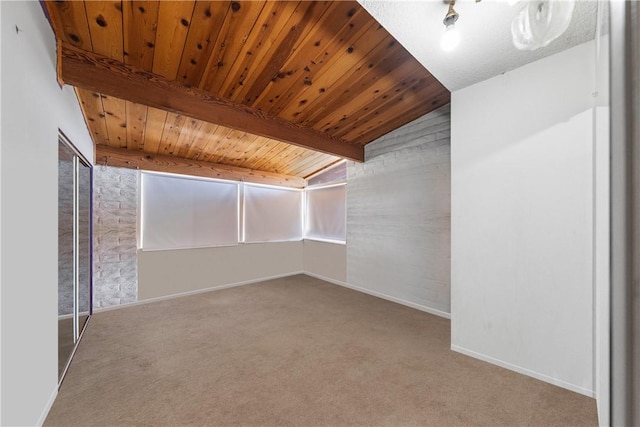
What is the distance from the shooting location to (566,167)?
168 centimetres

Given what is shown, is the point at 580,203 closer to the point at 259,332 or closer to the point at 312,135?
the point at 312,135

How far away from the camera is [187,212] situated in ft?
12.6

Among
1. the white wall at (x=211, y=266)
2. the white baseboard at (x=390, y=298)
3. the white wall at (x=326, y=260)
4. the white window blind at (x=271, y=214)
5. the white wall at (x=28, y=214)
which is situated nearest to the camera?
the white wall at (x=28, y=214)

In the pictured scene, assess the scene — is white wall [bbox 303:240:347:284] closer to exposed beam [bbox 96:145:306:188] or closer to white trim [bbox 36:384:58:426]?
exposed beam [bbox 96:145:306:188]

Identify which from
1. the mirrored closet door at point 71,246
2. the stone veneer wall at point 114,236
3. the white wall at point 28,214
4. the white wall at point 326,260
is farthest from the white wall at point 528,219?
the stone veneer wall at point 114,236

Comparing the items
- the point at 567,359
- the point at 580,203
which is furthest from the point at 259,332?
the point at 580,203

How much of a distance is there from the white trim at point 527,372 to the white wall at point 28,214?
2868mm

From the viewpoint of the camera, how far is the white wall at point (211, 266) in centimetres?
348

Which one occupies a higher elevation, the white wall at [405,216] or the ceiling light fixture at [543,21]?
the ceiling light fixture at [543,21]

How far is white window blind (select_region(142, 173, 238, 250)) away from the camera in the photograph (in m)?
3.53

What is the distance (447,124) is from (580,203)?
1731mm

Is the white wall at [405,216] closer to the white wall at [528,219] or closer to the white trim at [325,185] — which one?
the white trim at [325,185]

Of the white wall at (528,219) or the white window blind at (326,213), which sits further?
the white window blind at (326,213)

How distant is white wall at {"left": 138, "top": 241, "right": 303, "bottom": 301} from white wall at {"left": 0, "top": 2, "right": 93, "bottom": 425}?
196cm
